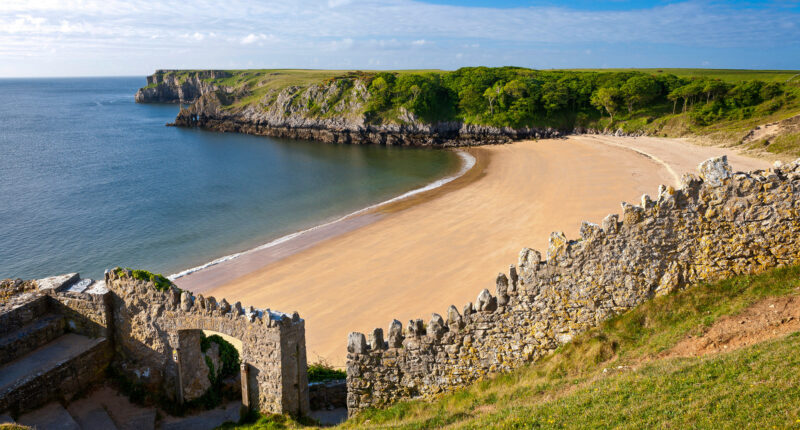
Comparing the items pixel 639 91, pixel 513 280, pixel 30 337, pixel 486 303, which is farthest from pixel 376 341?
pixel 639 91

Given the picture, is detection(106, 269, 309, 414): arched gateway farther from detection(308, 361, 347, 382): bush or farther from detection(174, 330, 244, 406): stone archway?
detection(308, 361, 347, 382): bush

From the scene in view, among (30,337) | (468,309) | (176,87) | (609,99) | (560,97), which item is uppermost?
(176,87)

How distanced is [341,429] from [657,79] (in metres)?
80.3

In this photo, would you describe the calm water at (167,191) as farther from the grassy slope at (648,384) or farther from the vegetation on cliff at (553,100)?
the grassy slope at (648,384)

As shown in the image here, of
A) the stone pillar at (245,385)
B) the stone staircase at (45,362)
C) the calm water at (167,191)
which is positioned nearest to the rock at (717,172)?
the stone pillar at (245,385)

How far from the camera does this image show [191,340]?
1245 cm

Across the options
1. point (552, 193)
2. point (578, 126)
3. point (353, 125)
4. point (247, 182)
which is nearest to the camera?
point (552, 193)

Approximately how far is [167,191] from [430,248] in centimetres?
3037

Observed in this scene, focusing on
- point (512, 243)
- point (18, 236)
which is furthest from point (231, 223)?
point (512, 243)

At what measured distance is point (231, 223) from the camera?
36438mm

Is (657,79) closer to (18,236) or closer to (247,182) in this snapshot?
(247,182)

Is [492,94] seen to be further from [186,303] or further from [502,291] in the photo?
[502,291]

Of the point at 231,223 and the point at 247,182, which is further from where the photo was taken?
the point at 247,182

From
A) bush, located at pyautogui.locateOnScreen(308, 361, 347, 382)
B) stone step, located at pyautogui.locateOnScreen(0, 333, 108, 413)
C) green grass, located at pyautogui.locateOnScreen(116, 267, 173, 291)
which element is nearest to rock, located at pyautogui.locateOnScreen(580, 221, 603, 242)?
bush, located at pyautogui.locateOnScreen(308, 361, 347, 382)
